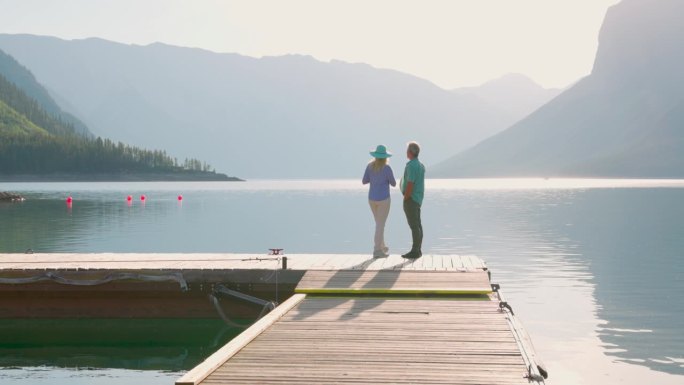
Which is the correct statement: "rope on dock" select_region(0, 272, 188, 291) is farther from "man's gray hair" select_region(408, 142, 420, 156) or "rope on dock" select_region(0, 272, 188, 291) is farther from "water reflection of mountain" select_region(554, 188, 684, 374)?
"water reflection of mountain" select_region(554, 188, 684, 374)

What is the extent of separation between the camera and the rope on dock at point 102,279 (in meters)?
20.6

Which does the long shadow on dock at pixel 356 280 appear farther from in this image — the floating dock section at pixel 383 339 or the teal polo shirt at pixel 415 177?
the teal polo shirt at pixel 415 177

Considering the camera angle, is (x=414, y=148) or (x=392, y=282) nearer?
(x=392, y=282)

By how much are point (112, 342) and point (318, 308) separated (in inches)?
254

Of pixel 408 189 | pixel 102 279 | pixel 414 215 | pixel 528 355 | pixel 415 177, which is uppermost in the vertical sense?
pixel 415 177

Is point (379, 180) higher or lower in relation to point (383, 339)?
higher

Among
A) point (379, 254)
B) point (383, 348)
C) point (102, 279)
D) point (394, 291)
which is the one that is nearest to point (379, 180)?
point (379, 254)

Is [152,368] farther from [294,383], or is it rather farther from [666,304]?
[666,304]

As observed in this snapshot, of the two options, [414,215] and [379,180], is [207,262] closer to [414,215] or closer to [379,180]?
[379,180]

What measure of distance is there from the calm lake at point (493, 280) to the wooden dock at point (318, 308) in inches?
32.9

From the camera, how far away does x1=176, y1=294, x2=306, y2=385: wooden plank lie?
35.5 feet

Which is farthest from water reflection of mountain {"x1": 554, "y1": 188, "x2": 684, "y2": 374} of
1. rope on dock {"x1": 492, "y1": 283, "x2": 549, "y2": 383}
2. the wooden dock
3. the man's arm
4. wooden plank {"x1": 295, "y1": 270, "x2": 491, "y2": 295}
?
the man's arm

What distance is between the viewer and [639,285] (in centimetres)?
3266

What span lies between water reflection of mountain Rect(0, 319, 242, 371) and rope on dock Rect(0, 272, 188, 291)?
131cm
